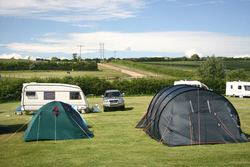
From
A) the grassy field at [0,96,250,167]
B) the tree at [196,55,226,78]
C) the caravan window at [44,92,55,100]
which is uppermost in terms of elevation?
the tree at [196,55,226,78]

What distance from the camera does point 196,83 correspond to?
2864 centimetres

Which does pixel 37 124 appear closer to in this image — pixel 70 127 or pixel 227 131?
pixel 70 127

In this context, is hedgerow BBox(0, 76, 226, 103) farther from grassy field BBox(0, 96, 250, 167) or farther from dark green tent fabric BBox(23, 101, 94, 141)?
grassy field BBox(0, 96, 250, 167)

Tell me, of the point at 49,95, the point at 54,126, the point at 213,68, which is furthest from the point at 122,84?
the point at 213,68

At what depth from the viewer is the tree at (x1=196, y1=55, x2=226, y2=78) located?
5503 centimetres

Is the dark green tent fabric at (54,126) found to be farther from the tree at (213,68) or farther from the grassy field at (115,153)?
the tree at (213,68)

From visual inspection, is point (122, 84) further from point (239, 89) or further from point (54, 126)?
point (54, 126)

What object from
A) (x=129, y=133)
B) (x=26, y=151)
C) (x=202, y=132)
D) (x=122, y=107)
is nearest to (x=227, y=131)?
(x=202, y=132)

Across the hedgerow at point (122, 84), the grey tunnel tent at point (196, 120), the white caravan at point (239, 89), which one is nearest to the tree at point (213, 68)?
the hedgerow at point (122, 84)

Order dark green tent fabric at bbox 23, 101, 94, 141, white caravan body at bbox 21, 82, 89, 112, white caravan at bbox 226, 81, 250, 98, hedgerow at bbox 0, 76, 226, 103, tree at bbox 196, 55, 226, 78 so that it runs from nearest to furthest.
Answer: dark green tent fabric at bbox 23, 101, 94, 141 < white caravan body at bbox 21, 82, 89, 112 < white caravan at bbox 226, 81, 250, 98 < hedgerow at bbox 0, 76, 226, 103 < tree at bbox 196, 55, 226, 78

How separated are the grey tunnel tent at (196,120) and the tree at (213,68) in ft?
158

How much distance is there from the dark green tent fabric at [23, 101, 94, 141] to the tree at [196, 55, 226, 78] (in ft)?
162

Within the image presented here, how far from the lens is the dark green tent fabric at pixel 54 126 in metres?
10.2

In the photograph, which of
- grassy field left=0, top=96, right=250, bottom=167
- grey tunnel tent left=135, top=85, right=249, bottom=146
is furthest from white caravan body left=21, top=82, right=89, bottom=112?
grey tunnel tent left=135, top=85, right=249, bottom=146
